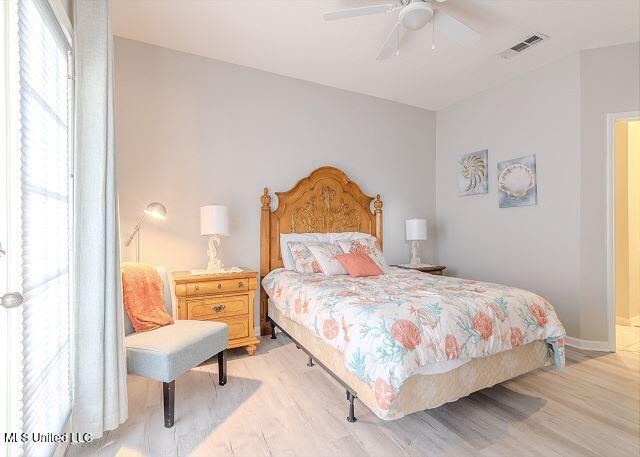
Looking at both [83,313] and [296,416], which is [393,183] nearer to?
[296,416]

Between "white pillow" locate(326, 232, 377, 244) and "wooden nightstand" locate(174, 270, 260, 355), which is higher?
"white pillow" locate(326, 232, 377, 244)

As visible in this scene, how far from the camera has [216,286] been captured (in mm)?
2793

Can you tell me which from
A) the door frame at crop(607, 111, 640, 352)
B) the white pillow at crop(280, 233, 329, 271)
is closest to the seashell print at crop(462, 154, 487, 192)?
the door frame at crop(607, 111, 640, 352)

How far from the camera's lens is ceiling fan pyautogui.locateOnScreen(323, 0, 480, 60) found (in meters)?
2.16

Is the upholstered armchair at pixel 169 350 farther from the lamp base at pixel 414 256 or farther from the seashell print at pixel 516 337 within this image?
the lamp base at pixel 414 256

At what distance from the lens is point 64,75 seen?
1733 mm

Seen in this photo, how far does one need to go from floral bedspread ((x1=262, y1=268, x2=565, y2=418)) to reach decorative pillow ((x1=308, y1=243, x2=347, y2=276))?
0.53 m

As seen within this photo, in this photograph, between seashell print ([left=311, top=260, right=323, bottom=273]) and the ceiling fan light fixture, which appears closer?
the ceiling fan light fixture

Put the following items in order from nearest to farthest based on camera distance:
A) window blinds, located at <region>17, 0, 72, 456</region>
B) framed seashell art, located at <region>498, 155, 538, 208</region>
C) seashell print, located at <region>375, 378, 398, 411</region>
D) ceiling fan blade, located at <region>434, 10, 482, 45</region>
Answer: window blinds, located at <region>17, 0, 72, 456</region>
seashell print, located at <region>375, 378, 398, 411</region>
ceiling fan blade, located at <region>434, 10, 482, 45</region>
framed seashell art, located at <region>498, 155, 538, 208</region>

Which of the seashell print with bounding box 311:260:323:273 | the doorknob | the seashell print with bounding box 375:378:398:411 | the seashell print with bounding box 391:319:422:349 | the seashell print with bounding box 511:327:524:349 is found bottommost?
the seashell print with bounding box 375:378:398:411

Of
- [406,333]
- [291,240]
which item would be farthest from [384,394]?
[291,240]

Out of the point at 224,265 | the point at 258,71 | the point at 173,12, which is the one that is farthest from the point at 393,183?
the point at 173,12

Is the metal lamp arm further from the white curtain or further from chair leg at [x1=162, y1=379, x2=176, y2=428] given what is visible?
chair leg at [x1=162, y1=379, x2=176, y2=428]

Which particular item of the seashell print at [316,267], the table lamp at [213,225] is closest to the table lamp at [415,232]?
the seashell print at [316,267]
